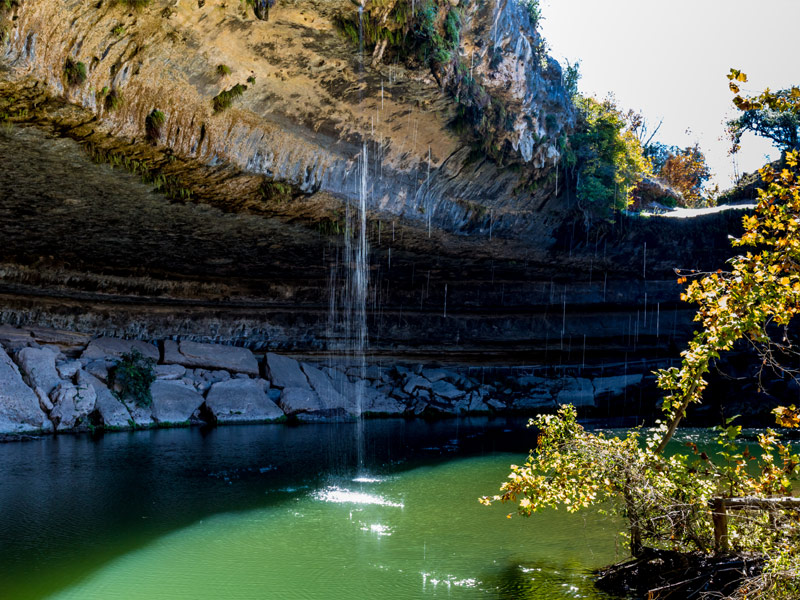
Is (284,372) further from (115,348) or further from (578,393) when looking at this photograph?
(578,393)

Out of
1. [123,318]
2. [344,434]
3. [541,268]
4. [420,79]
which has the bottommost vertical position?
[344,434]

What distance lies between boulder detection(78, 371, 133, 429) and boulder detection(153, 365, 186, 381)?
7.79ft

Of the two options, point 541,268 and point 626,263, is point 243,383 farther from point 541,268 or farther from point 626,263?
point 626,263

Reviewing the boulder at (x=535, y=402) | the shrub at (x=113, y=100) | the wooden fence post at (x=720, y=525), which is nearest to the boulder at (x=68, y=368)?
the shrub at (x=113, y=100)

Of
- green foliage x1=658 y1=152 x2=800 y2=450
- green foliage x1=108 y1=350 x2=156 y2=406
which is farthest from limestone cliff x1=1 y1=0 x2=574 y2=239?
green foliage x1=658 y1=152 x2=800 y2=450

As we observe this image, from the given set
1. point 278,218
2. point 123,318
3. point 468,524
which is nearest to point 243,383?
point 123,318

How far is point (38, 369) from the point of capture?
52.2 feet

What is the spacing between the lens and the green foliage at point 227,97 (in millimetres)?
10578

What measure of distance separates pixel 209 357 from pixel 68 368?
4909 mm

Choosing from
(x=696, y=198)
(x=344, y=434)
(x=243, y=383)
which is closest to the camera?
(x=344, y=434)

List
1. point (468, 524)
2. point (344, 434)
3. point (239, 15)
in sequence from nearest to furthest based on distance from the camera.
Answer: point (468, 524), point (239, 15), point (344, 434)

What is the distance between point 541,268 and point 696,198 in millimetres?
16744

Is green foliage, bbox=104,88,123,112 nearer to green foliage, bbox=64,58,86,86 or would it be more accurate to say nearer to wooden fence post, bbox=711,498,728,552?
green foliage, bbox=64,58,86,86

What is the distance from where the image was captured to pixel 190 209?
1410cm
